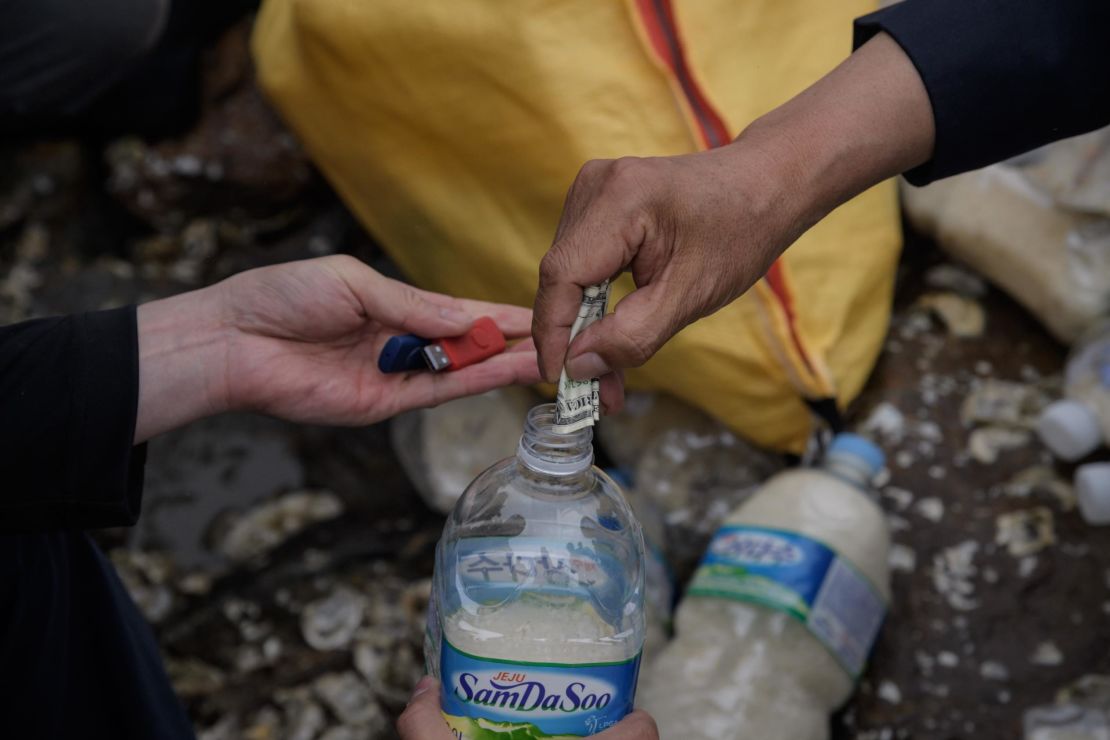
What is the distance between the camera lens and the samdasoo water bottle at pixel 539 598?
88 centimetres

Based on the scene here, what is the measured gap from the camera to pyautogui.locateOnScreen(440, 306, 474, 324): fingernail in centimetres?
119

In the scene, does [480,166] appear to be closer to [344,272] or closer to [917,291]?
[344,272]

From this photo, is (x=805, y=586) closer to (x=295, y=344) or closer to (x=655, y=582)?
(x=655, y=582)

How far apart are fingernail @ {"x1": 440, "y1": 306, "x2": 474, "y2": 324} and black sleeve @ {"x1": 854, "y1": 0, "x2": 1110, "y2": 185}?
1.81 feet

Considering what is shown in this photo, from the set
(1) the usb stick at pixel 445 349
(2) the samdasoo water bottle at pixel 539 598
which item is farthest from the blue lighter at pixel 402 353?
(2) the samdasoo water bottle at pixel 539 598

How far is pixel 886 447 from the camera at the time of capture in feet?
5.68

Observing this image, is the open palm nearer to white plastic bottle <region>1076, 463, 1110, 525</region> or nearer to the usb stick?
the usb stick

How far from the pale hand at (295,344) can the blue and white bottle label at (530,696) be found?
0.40 m

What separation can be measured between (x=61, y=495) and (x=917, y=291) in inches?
61.3

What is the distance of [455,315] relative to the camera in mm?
1192

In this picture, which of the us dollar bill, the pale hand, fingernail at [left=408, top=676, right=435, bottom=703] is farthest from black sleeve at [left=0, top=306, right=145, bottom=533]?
the us dollar bill

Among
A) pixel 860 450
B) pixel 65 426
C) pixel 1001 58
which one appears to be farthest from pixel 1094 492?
pixel 65 426

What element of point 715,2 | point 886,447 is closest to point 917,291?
point 886,447

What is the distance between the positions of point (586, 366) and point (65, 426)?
0.56m
